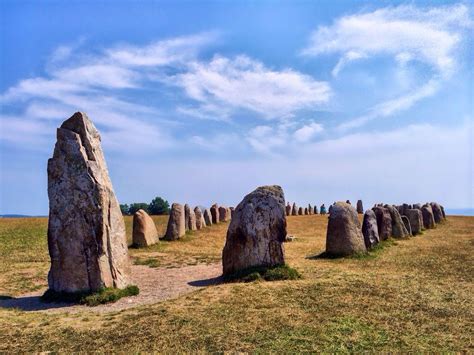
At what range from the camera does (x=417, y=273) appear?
13.9 m

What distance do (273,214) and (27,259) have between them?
12.0 meters

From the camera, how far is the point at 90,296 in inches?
434

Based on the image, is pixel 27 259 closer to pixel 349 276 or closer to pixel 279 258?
pixel 279 258

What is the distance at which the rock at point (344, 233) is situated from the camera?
17703mm

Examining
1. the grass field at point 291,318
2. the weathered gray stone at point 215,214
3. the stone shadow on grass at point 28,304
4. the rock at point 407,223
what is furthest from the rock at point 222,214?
the stone shadow on grass at point 28,304

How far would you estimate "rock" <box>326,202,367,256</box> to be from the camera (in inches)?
→ 697

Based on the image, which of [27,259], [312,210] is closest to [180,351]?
[27,259]

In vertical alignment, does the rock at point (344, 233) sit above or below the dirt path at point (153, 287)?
above

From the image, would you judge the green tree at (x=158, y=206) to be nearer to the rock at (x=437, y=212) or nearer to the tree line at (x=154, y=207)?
the tree line at (x=154, y=207)

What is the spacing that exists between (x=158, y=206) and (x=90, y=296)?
59.5 metres

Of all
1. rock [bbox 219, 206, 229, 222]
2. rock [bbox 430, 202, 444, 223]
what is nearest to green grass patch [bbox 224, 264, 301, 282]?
rock [bbox 219, 206, 229, 222]

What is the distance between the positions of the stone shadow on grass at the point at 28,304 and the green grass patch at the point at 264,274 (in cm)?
468

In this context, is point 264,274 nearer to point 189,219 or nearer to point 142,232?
point 142,232

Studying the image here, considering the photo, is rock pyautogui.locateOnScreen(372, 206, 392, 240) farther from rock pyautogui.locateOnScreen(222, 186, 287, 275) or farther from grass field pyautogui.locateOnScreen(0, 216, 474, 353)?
rock pyautogui.locateOnScreen(222, 186, 287, 275)
